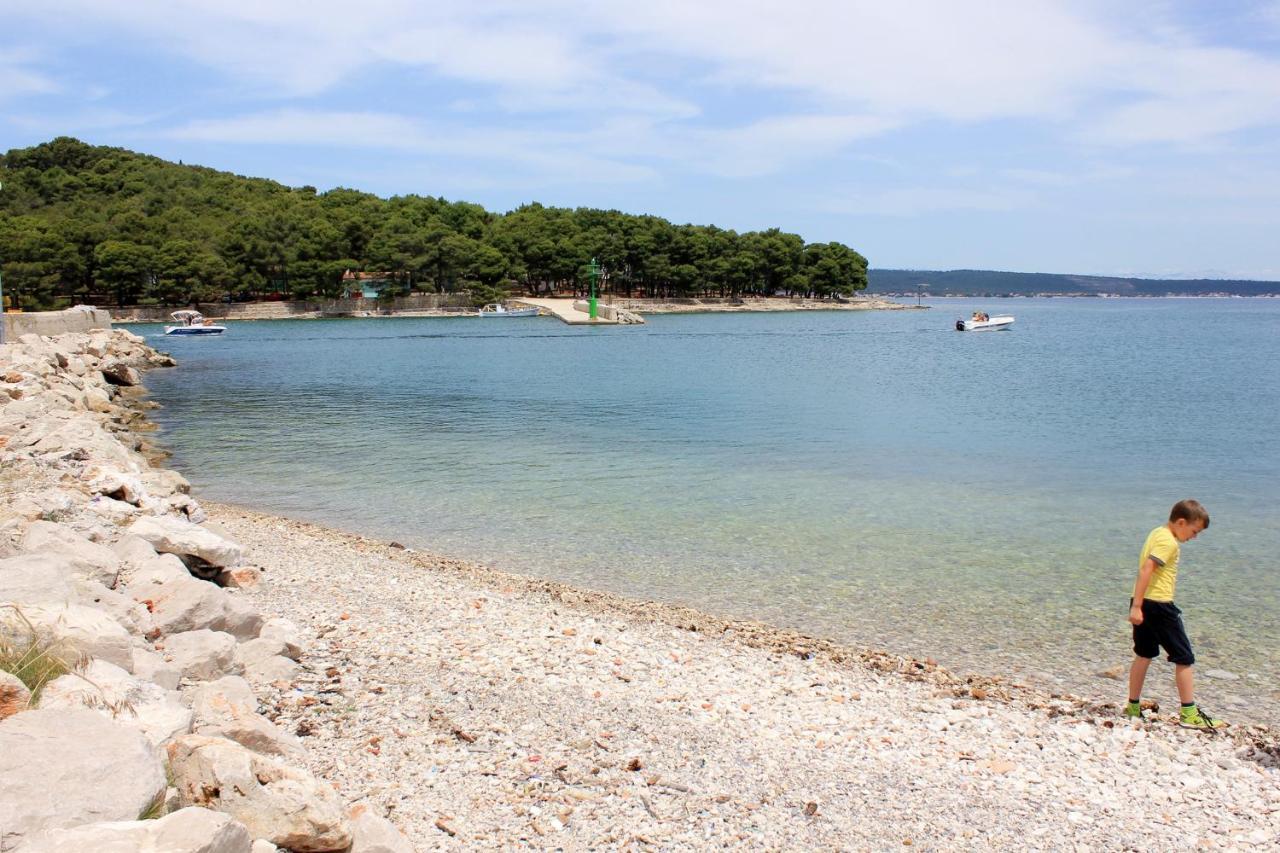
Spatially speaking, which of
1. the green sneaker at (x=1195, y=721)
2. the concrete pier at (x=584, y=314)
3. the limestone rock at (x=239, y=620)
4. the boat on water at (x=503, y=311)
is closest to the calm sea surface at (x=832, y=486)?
the green sneaker at (x=1195, y=721)

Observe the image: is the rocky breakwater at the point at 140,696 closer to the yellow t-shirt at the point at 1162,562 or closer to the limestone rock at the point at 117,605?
the limestone rock at the point at 117,605

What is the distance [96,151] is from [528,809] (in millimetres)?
155328

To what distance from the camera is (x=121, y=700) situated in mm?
4289

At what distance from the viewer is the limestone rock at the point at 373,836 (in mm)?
4012

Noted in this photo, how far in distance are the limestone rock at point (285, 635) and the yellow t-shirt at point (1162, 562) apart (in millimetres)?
6262

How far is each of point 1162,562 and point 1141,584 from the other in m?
0.24

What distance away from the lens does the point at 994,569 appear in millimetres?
11719

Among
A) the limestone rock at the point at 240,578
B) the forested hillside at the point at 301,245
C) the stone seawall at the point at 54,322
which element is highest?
the forested hillside at the point at 301,245

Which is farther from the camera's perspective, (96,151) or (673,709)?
(96,151)

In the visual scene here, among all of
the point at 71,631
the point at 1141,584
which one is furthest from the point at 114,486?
the point at 1141,584

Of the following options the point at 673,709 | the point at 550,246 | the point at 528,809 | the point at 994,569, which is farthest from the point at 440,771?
the point at 550,246

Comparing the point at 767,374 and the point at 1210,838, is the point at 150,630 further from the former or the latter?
the point at 767,374

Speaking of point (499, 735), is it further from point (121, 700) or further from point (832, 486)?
point (832, 486)

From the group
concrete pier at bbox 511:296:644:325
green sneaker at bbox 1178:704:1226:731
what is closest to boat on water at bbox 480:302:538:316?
concrete pier at bbox 511:296:644:325
